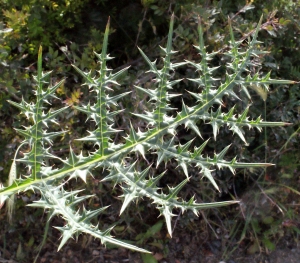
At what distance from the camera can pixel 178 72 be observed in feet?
7.18

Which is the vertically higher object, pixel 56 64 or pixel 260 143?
pixel 56 64

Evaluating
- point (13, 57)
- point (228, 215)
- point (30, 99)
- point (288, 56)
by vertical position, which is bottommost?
point (228, 215)

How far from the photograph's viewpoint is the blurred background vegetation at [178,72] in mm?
1960

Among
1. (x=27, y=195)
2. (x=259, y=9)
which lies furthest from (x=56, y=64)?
(x=259, y=9)

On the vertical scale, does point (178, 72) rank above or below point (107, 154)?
below

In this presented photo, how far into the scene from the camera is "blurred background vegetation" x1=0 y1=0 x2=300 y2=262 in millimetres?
1960

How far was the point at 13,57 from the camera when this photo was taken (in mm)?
2023

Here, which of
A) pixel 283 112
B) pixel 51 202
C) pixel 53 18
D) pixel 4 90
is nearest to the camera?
pixel 51 202

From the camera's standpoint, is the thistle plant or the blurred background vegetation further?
the blurred background vegetation

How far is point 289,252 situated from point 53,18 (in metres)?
1.76

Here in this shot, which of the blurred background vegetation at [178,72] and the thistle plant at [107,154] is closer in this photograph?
the thistle plant at [107,154]

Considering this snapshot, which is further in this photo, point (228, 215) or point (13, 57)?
point (228, 215)

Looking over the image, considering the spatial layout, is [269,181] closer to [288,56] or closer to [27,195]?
[288,56]

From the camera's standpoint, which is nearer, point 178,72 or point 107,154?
point 107,154
